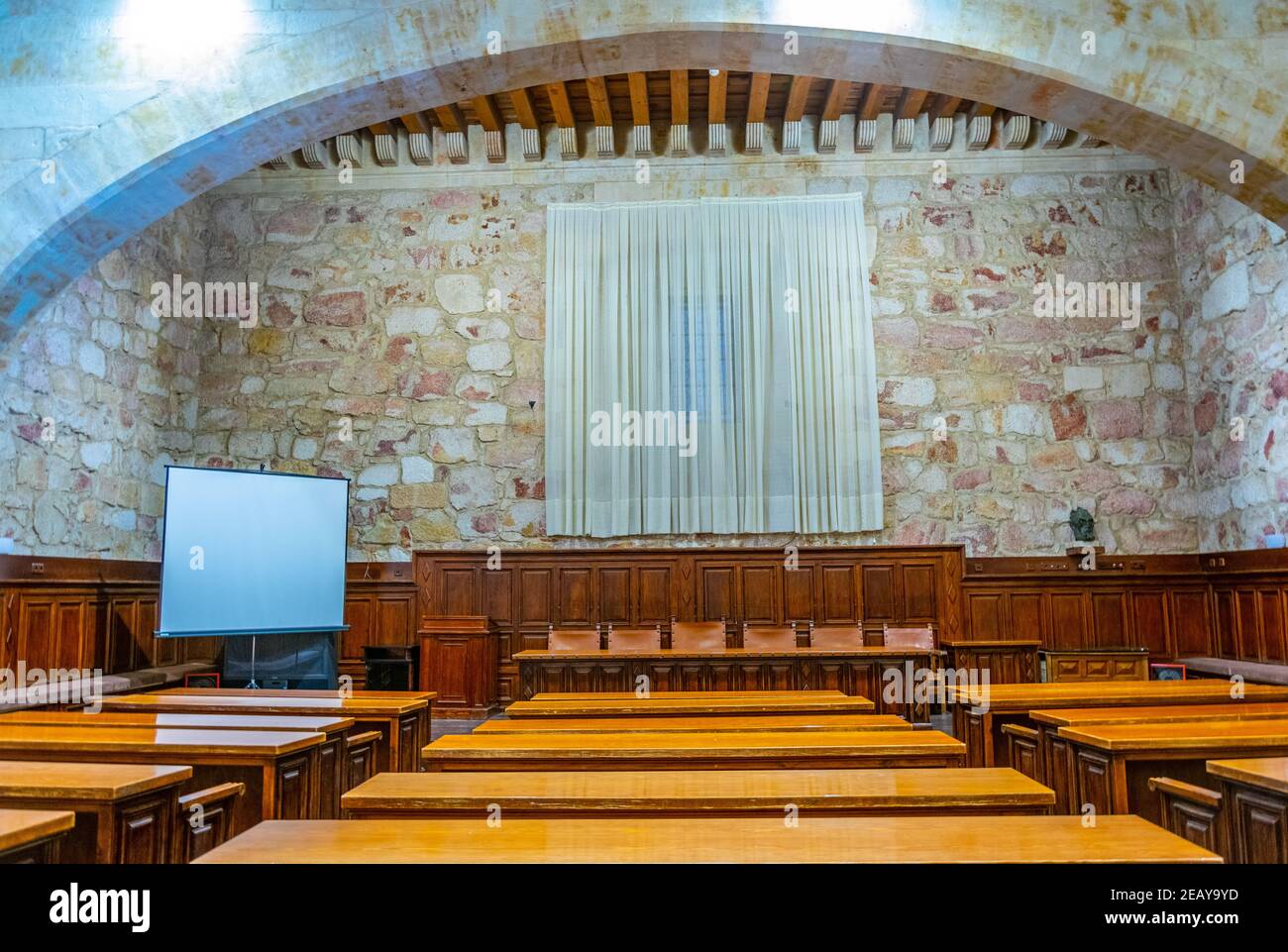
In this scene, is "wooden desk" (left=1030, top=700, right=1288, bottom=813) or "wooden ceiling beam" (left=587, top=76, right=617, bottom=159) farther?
"wooden ceiling beam" (left=587, top=76, right=617, bottom=159)

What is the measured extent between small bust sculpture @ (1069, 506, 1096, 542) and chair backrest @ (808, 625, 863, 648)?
2.25 meters

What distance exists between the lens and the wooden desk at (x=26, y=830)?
74.4 inches

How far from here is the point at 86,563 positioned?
7355 mm

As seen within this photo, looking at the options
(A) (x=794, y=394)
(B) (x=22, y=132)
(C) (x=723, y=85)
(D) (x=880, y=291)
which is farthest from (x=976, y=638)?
(B) (x=22, y=132)

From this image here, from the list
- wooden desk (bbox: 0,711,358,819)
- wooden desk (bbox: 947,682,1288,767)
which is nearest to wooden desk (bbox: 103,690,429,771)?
wooden desk (bbox: 0,711,358,819)

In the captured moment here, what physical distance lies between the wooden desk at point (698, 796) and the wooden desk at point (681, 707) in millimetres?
1694

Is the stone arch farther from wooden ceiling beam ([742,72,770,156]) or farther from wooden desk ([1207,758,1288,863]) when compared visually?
wooden desk ([1207,758,1288,863])

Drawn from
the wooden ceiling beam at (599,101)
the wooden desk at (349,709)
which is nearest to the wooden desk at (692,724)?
the wooden desk at (349,709)

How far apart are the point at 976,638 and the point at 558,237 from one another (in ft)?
17.6

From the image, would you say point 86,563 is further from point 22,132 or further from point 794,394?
point 794,394

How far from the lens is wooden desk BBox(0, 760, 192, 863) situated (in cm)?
251

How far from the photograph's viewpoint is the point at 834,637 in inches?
331
